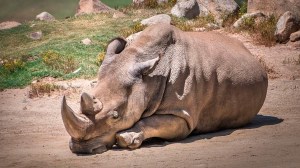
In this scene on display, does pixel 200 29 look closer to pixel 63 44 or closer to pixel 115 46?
pixel 63 44

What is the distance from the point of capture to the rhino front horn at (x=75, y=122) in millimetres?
7340

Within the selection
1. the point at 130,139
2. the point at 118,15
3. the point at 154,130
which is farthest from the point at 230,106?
the point at 118,15

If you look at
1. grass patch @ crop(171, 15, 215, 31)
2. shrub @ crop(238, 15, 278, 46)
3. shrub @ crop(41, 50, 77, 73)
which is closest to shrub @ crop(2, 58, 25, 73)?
shrub @ crop(41, 50, 77, 73)

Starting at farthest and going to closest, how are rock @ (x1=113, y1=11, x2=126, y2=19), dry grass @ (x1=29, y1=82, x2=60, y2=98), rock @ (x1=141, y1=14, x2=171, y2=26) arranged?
rock @ (x1=113, y1=11, x2=126, y2=19) < rock @ (x1=141, y1=14, x2=171, y2=26) < dry grass @ (x1=29, y1=82, x2=60, y2=98)

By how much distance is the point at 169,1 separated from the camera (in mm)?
23312

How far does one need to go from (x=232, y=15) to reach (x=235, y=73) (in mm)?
11432

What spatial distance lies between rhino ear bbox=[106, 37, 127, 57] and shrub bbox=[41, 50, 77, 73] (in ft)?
21.9

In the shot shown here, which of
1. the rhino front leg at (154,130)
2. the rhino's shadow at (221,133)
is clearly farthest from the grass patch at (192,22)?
the rhino front leg at (154,130)

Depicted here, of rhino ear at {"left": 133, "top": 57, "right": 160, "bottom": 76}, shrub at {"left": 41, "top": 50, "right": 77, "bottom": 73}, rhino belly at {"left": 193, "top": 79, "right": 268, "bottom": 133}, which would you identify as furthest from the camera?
shrub at {"left": 41, "top": 50, "right": 77, "bottom": 73}

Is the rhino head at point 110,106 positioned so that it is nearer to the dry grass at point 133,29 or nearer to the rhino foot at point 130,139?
the rhino foot at point 130,139

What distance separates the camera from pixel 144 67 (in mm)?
7949

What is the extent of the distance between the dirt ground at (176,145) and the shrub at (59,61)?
286cm

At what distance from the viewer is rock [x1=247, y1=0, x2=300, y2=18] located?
18.8m

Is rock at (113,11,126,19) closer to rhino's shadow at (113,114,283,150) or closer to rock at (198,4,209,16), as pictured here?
rock at (198,4,209,16)
